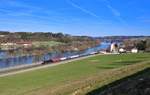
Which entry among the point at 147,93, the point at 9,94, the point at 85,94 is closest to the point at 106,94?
the point at 147,93

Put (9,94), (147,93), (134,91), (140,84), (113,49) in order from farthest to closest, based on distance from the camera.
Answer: (113,49), (9,94), (140,84), (134,91), (147,93)

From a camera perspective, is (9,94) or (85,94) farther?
(9,94)

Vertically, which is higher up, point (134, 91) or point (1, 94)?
point (134, 91)

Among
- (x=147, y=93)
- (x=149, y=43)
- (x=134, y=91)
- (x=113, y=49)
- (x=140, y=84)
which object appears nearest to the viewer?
(x=147, y=93)

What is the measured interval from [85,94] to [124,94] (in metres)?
4.05

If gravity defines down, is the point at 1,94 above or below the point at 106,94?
below

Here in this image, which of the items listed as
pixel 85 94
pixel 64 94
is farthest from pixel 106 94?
pixel 64 94

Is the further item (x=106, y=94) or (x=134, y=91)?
(x=106, y=94)

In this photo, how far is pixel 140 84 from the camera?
10.3m

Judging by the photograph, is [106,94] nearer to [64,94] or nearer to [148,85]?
[148,85]

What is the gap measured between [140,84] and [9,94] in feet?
77.4

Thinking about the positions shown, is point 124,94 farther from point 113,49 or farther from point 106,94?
point 113,49

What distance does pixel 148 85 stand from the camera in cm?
995

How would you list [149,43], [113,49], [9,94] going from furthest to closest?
1. [113,49]
2. [149,43]
3. [9,94]
